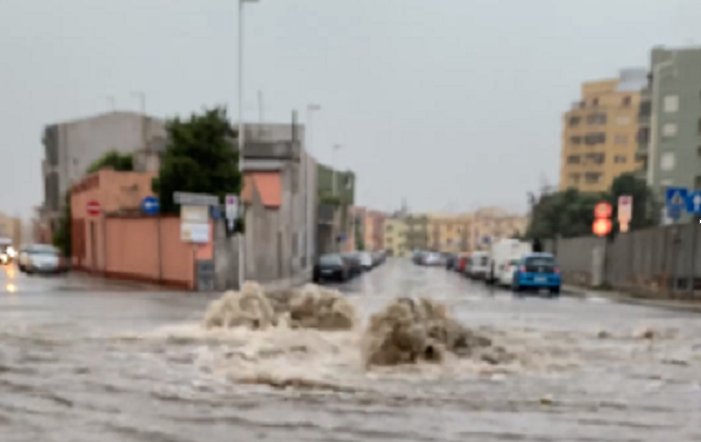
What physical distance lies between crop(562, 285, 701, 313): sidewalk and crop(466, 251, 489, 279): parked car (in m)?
11.2

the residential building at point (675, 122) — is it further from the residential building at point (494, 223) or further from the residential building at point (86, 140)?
the residential building at point (494, 223)

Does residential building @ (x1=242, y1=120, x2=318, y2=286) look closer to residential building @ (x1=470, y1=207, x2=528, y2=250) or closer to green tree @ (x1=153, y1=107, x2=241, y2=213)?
green tree @ (x1=153, y1=107, x2=241, y2=213)

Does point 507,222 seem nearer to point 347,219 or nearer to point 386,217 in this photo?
point 386,217

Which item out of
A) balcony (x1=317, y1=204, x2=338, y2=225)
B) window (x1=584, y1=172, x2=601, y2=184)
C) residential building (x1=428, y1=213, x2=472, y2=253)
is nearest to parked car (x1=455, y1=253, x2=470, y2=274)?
balcony (x1=317, y1=204, x2=338, y2=225)

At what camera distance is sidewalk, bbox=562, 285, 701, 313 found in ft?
76.9

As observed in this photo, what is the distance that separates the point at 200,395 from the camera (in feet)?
28.5

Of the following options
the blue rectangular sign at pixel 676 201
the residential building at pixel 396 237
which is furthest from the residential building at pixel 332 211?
the residential building at pixel 396 237

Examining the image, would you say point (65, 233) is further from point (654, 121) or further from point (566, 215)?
point (654, 121)

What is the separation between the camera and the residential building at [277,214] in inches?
1439

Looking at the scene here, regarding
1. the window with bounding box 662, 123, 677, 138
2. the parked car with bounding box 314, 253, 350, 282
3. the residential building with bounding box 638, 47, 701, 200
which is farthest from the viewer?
the window with bounding box 662, 123, 677, 138

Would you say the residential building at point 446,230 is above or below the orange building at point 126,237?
below

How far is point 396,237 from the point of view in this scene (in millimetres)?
184875

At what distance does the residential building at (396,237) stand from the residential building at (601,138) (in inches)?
3180

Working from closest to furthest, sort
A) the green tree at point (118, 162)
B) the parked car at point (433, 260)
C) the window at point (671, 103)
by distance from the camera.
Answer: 1. the green tree at point (118, 162)
2. the window at point (671, 103)
3. the parked car at point (433, 260)
